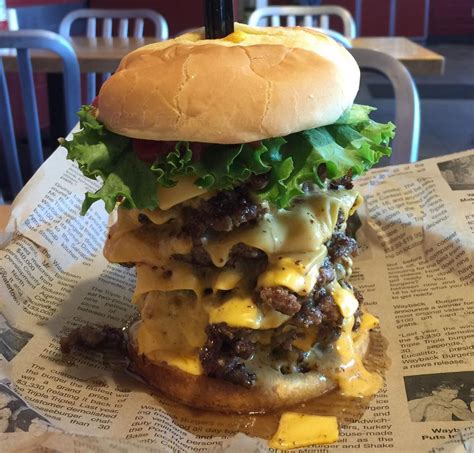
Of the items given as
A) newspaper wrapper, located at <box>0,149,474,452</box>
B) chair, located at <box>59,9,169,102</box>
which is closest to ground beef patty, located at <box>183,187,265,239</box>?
newspaper wrapper, located at <box>0,149,474,452</box>

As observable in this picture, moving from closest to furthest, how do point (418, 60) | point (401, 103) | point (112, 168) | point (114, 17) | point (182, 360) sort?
point (112, 168), point (182, 360), point (401, 103), point (418, 60), point (114, 17)

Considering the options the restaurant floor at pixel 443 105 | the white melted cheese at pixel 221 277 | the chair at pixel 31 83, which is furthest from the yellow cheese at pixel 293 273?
the restaurant floor at pixel 443 105

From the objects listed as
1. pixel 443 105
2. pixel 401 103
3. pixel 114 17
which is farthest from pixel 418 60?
pixel 443 105

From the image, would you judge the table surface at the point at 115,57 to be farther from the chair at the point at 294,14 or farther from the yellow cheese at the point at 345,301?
the yellow cheese at the point at 345,301

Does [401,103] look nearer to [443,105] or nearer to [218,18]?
[218,18]

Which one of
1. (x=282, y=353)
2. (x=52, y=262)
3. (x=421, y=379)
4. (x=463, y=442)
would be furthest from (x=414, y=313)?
(x=52, y=262)
